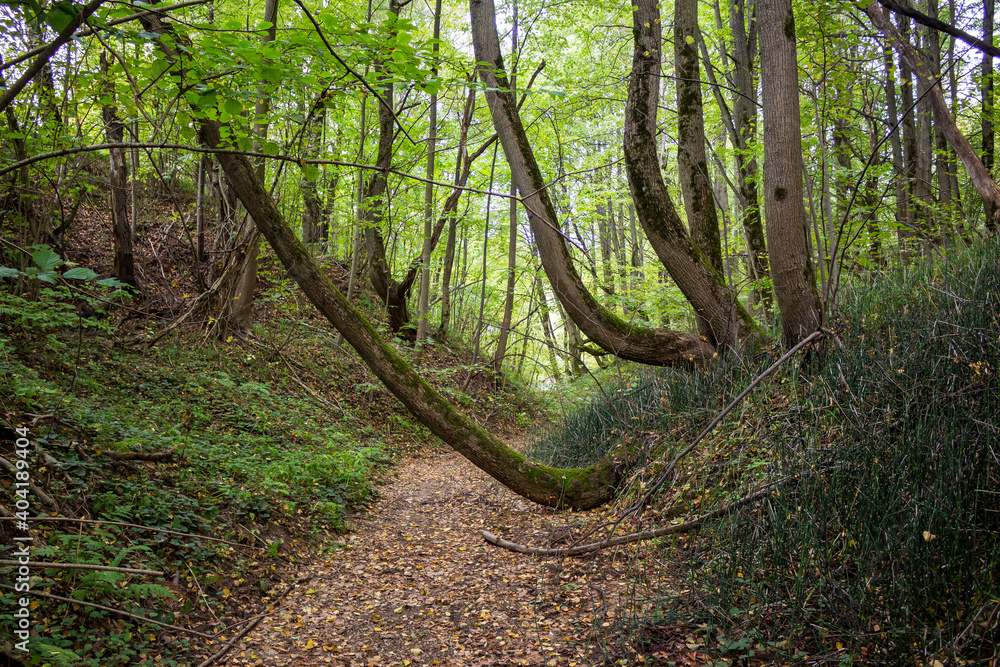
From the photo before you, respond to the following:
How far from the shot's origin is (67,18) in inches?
66.3

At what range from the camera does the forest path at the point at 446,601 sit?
2991 millimetres

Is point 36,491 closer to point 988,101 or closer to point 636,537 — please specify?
point 636,537

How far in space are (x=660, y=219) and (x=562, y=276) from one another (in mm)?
1087

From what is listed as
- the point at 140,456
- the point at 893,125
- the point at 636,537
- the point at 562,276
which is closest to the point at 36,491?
the point at 140,456

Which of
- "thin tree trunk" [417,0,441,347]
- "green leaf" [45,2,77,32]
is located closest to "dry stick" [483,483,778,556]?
"green leaf" [45,2,77,32]

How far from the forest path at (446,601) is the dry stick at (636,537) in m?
0.06

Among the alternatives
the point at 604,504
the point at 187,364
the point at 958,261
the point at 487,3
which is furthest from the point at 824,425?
the point at 187,364

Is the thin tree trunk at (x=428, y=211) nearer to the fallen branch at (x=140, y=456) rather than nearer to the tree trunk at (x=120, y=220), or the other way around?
the tree trunk at (x=120, y=220)

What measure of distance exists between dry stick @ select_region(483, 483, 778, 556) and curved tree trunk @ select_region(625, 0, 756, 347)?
2.13m

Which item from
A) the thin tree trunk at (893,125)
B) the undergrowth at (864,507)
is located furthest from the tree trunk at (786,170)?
the thin tree trunk at (893,125)

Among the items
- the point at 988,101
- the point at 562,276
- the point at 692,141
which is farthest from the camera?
the point at 988,101

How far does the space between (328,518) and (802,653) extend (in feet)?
12.3

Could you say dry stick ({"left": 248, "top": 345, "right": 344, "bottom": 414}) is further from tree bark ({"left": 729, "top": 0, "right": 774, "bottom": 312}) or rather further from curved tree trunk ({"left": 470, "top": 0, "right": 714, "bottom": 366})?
tree bark ({"left": 729, "top": 0, "right": 774, "bottom": 312})

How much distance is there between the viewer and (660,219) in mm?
5207
